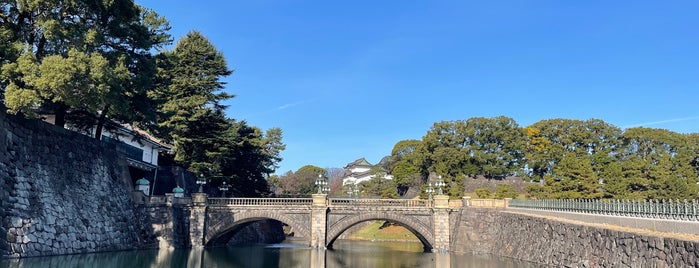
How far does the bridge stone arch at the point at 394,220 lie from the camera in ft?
130

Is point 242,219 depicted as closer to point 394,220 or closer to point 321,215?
point 321,215

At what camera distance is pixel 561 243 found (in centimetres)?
2492

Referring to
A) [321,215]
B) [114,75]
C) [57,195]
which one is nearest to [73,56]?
[114,75]

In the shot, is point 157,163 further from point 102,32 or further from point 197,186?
point 102,32

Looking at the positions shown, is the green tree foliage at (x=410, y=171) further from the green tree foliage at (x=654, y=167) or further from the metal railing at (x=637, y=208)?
the metal railing at (x=637, y=208)

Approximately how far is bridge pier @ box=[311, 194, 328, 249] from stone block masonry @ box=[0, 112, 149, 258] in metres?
13.0

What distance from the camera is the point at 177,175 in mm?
44625

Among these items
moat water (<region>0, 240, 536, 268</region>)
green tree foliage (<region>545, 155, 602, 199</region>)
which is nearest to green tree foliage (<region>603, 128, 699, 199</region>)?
green tree foliage (<region>545, 155, 602, 199</region>)

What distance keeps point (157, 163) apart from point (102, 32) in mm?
20848

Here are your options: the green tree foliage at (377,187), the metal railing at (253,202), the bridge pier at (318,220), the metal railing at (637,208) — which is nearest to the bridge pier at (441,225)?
the metal railing at (637,208)

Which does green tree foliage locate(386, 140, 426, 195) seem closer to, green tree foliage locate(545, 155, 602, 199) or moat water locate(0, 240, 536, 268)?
green tree foliage locate(545, 155, 602, 199)

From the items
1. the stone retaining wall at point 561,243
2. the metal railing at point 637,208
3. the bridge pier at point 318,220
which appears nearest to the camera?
the stone retaining wall at point 561,243

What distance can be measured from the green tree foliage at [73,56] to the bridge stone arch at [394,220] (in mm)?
17424

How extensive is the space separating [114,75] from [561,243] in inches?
956
